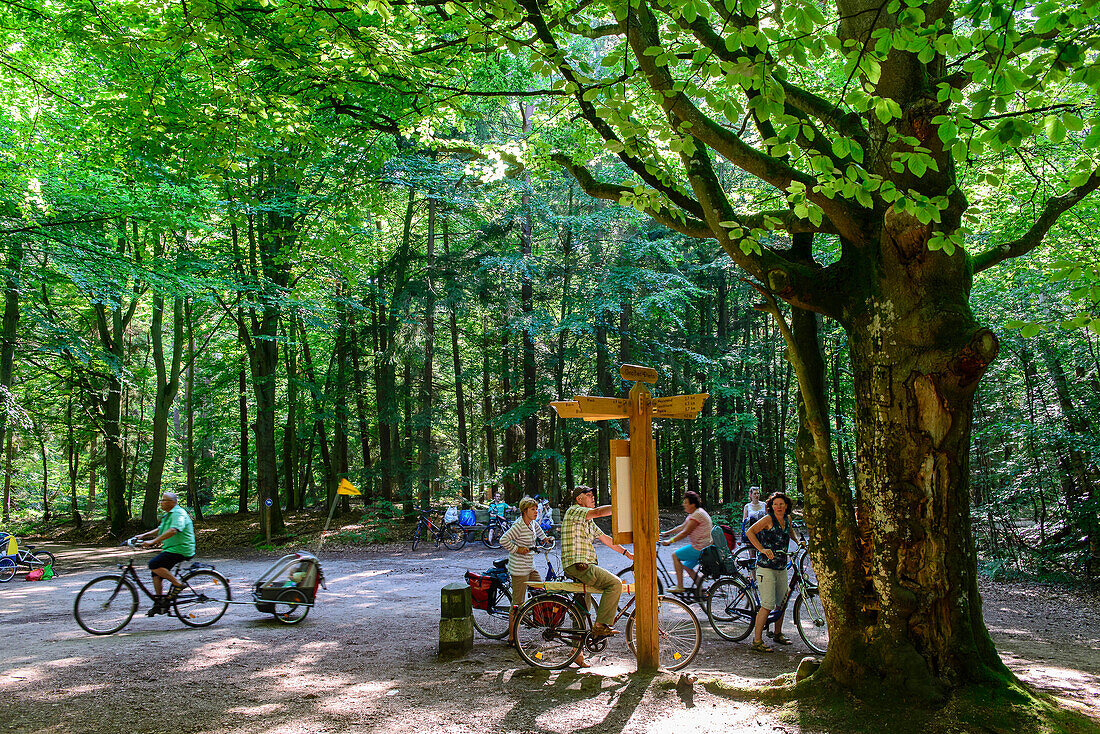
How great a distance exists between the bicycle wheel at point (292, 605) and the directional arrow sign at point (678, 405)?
513 cm

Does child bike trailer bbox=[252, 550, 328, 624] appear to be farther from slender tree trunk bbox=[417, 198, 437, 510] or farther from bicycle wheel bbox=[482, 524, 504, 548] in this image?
slender tree trunk bbox=[417, 198, 437, 510]

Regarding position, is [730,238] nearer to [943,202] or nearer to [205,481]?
[943,202]

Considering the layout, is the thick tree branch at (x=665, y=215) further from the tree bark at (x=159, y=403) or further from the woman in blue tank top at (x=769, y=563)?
the tree bark at (x=159, y=403)

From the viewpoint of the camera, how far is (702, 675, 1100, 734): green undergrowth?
150 inches

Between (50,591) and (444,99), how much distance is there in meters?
10.8

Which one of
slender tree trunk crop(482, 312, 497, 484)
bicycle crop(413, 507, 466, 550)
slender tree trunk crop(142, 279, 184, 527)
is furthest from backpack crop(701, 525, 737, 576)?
slender tree trunk crop(142, 279, 184, 527)

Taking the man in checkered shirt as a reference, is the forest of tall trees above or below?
above

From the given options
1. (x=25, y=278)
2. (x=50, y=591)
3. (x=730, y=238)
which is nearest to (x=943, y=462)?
(x=730, y=238)

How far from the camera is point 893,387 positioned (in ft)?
14.1

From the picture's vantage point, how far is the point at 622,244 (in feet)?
62.7

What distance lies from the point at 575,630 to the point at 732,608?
2189 mm

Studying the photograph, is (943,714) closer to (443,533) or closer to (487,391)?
(443,533)

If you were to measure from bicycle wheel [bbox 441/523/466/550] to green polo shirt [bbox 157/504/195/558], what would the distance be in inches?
354

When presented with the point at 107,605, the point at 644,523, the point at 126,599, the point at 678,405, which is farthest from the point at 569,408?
the point at 107,605
